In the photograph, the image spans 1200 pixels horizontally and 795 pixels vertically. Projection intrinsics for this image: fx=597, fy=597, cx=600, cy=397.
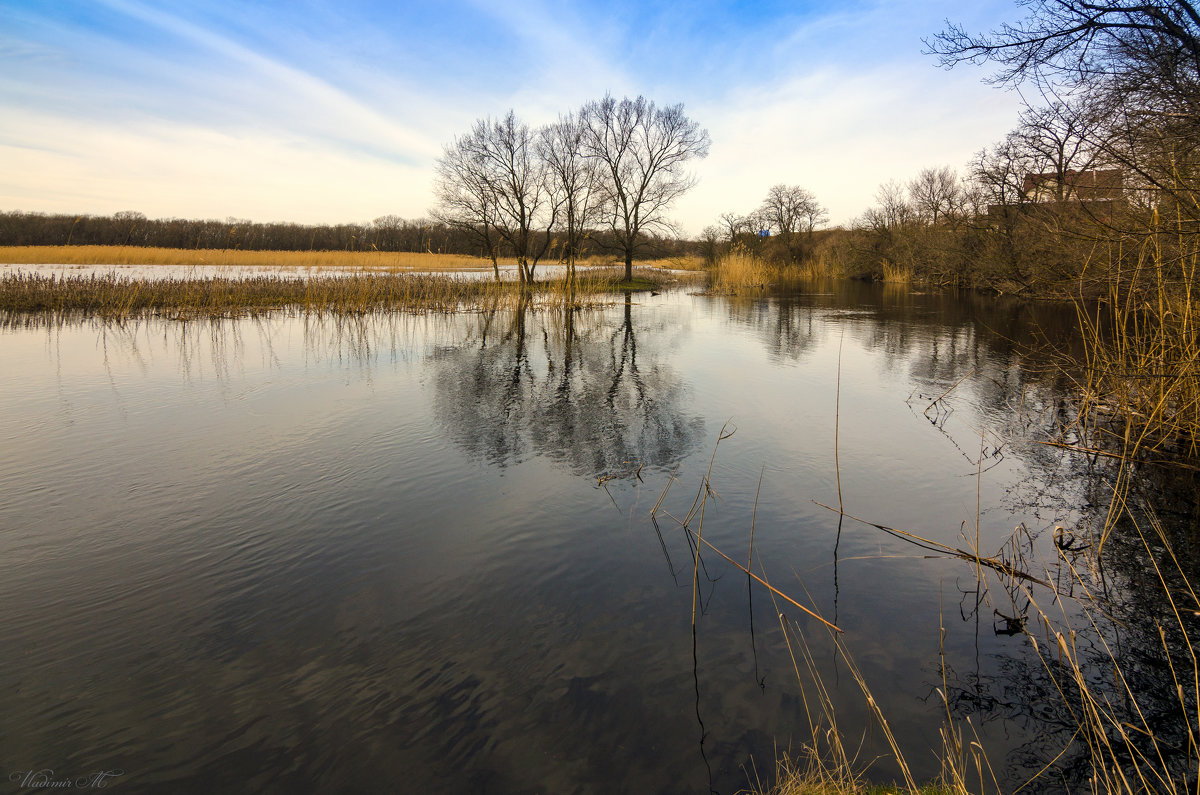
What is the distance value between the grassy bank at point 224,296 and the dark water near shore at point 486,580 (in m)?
10.1

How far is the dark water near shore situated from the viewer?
7.61 feet

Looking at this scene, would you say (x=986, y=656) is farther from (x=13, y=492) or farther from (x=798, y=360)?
(x=798, y=360)

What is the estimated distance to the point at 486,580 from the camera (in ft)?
11.4

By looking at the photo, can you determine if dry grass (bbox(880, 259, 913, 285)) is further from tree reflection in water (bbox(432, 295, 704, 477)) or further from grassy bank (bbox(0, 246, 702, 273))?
tree reflection in water (bbox(432, 295, 704, 477))

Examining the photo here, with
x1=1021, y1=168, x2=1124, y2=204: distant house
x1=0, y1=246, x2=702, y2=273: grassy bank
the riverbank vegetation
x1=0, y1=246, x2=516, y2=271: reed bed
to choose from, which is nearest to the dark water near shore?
x1=1021, y1=168, x2=1124, y2=204: distant house

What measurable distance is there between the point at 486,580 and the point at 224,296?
18.5m

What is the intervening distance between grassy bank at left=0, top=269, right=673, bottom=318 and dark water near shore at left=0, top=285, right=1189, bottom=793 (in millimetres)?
10079

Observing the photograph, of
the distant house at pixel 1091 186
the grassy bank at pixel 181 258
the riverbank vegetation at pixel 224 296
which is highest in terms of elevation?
the grassy bank at pixel 181 258

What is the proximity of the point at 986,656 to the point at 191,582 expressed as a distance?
164 inches

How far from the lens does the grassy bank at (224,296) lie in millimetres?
16562

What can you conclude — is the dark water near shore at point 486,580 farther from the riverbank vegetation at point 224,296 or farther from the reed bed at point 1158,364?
the riverbank vegetation at point 224,296

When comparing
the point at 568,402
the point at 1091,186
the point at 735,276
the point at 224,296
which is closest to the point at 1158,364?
the point at 1091,186

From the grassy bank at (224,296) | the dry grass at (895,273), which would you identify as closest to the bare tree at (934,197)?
the dry grass at (895,273)

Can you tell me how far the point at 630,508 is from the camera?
4465 millimetres
